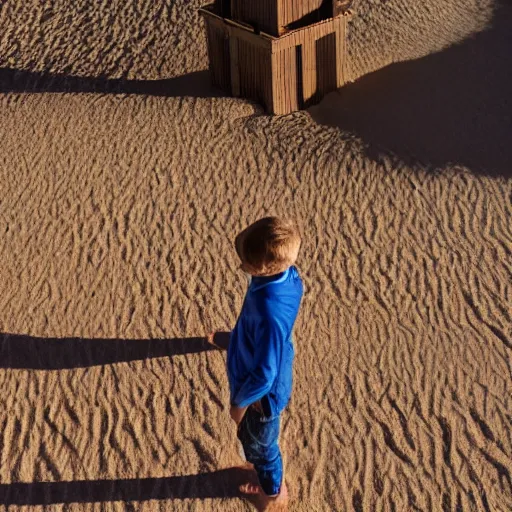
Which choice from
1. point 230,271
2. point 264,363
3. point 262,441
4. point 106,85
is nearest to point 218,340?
point 230,271

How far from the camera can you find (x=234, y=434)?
499cm

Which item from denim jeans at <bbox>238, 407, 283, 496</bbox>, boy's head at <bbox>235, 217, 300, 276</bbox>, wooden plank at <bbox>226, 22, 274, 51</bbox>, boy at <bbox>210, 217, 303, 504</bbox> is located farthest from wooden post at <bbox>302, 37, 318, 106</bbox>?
denim jeans at <bbox>238, 407, 283, 496</bbox>

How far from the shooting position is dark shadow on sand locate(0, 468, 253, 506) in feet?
15.3

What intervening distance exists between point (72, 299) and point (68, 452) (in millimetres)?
1635

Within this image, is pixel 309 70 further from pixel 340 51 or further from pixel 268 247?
pixel 268 247

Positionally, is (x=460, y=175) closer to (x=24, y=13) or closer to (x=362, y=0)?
(x=362, y=0)

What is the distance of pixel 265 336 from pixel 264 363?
15 cm

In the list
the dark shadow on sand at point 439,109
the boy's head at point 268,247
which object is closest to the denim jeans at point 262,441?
the boy's head at point 268,247

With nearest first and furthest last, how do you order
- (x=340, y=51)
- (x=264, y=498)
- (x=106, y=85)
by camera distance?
1. (x=264, y=498)
2. (x=340, y=51)
3. (x=106, y=85)

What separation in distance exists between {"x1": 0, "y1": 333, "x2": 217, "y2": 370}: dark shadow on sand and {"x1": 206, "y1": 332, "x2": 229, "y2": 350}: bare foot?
0.12 feet

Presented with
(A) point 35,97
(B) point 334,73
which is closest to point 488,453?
(B) point 334,73

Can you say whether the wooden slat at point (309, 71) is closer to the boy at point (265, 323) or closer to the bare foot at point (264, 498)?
the boy at point (265, 323)

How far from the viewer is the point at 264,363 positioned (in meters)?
3.34

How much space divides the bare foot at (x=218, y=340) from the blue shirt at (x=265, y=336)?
194 cm
